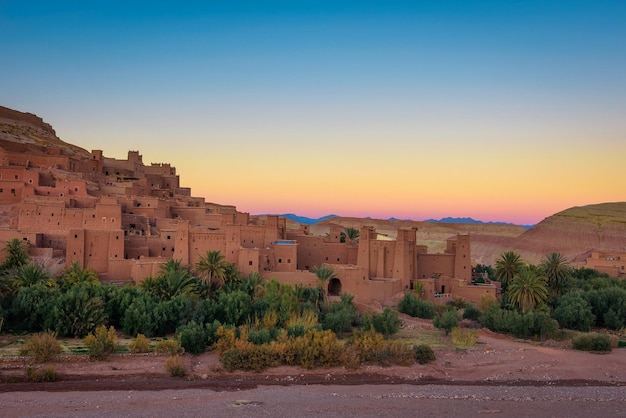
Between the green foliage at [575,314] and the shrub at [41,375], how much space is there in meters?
25.3

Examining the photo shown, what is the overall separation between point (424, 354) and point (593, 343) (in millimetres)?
8504

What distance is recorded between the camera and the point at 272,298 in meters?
29.7

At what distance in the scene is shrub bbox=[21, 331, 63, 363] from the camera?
2330cm

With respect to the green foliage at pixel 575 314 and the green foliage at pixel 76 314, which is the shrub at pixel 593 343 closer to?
the green foliage at pixel 575 314

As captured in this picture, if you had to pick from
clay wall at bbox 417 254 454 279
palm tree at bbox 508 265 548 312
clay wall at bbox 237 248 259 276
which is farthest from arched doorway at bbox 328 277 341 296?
palm tree at bbox 508 265 548 312

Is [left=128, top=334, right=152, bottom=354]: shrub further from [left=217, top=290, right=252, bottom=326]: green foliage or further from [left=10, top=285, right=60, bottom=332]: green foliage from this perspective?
[left=217, top=290, right=252, bottom=326]: green foliage

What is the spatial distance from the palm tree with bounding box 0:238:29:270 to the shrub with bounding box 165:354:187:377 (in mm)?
11213

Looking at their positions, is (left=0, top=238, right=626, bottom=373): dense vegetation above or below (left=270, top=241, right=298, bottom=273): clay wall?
below

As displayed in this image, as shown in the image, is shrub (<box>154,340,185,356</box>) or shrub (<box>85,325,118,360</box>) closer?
shrub (<box>85,325,118,360</box>)

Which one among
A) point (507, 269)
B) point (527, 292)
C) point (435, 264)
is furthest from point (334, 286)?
point (507, 269)

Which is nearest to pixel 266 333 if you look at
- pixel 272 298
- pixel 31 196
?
pixel 272 298

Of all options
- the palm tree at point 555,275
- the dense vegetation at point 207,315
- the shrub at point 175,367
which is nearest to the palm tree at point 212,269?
the dense vegetation at point 207,315

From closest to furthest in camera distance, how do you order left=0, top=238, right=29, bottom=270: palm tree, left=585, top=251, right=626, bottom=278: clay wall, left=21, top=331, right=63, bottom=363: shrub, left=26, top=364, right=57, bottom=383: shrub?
left=26, top=364, right=57, bottom=383: shrub < left=21, top=331, right=63, bottom=363: shrub < left=0, top=238, right=29, bottom=270: palm tree < left=585, top=251, right=626, bottom=278: clay wall

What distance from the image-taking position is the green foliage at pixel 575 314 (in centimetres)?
3288
